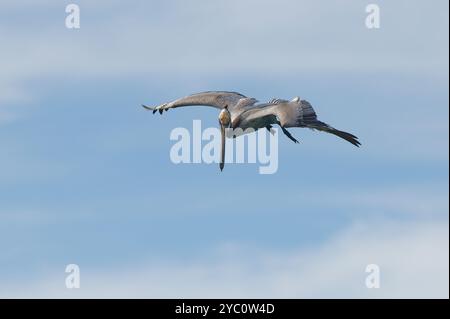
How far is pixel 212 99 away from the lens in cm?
5028

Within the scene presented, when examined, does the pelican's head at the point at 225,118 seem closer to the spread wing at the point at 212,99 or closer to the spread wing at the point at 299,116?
the spread wing at the point at 212,99

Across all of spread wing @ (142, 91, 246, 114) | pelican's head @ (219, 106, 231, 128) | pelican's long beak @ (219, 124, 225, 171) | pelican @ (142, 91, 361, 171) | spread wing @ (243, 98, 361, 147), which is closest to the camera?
spread wing @ (243, 98, 361, 147)

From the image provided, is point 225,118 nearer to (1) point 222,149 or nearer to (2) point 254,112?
(1) point 222,149

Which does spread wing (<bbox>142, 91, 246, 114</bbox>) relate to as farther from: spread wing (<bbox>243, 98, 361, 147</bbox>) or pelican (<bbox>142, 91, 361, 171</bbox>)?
spread wing (<bbox>243, 98, 361, 147</bbox>)

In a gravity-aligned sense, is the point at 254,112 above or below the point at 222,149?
above

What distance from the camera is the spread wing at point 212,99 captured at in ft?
163

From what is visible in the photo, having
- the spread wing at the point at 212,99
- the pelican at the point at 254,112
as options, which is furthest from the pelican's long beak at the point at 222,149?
the spread wing at the point at 212,99

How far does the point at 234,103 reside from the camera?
4944cm

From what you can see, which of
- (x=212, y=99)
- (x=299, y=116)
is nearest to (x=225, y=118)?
(x=212, y=99)

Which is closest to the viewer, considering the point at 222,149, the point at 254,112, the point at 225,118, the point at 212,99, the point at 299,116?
the point at 299,116

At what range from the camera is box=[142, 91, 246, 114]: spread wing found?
4978cm

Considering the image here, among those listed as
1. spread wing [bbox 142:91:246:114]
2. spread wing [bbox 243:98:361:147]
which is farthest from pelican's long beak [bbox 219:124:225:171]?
spread wing [bbox 243:98:361:147]

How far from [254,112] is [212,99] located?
12.5ft
